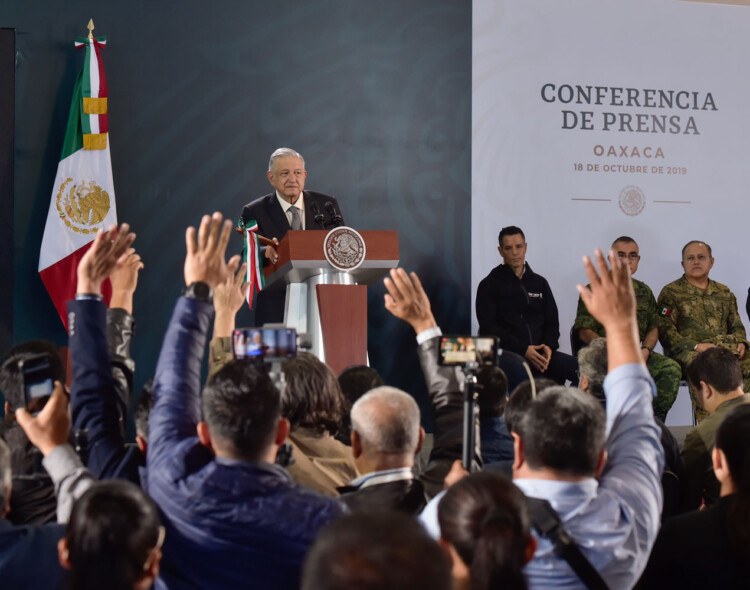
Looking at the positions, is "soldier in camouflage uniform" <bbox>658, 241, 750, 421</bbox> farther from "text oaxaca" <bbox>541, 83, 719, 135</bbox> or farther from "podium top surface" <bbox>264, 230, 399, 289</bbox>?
"podium top surface" <bbox>264, 230, 399, 289</bbox>

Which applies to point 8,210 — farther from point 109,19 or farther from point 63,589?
point 63,589

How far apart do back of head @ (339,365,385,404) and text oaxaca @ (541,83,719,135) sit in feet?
14.2

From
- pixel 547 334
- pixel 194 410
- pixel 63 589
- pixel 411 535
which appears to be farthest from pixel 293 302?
pixel 411 535

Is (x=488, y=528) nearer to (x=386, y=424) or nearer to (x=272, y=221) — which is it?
(x=386, y=424)

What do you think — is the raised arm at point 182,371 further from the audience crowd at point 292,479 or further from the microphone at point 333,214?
the microphone at point 333,214

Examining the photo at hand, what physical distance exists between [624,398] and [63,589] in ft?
3.49

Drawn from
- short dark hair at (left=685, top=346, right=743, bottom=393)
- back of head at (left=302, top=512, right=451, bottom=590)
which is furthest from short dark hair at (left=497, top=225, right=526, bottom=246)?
back of head at (left=302, top=512, right=451, bottom=590)

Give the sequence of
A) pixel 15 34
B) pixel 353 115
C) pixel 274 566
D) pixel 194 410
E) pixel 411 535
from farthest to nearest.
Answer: pixel 353 115 → pixel 15 34 → pixel 194 410 → pixel 274 566 → pixel 411 535

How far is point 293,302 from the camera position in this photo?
4.33 metres

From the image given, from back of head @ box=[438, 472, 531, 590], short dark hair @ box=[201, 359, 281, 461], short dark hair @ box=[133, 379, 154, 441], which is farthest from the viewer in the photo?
short dark hair @ box=[133, 379, 154, 441]

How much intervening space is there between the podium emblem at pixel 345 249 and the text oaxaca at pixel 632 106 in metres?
2.93

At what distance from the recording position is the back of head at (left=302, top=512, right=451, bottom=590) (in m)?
0.80

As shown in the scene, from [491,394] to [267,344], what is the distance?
2.61ft

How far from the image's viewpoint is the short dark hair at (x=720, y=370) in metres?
2.87
